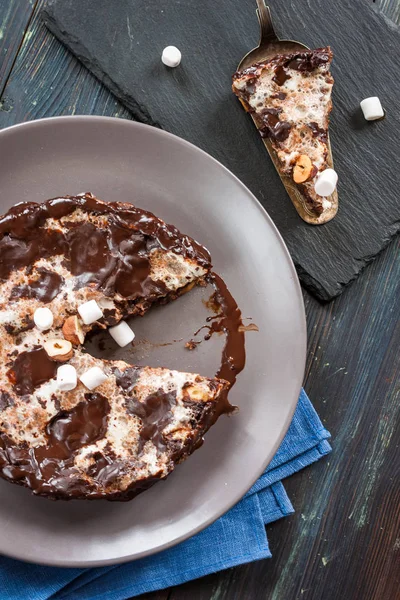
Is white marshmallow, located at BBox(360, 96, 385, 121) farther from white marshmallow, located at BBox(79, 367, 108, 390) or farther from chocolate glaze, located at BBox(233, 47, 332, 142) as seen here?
white marshmallow, located at BBox(79, 367, 108, 390)

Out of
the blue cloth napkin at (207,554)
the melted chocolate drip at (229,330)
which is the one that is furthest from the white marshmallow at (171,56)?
the blue cloth napkin at (207,554)

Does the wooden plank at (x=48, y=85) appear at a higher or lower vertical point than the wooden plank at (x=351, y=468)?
higher

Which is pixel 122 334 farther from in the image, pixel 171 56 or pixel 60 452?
pixel 171 56

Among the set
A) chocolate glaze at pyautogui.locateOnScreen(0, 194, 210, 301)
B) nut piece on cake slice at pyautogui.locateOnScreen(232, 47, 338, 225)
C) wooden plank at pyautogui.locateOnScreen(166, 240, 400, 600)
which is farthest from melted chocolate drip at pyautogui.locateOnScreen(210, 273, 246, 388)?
nut piece on cake slice at pyautogui.locateOnScreen(232, 47, 338, 225)

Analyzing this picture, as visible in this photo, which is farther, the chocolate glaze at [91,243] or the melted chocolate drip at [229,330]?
the melted chocolate drip at [229,330]

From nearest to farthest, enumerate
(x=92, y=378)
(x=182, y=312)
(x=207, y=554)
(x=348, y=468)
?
(x=92, y=378) → (x=182, y=312) → (x=207, y=554) → (x=348, y=468)

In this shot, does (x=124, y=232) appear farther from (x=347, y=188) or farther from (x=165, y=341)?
(x=347, y=188)

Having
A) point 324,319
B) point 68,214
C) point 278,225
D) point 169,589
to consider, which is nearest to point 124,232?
point 68,214

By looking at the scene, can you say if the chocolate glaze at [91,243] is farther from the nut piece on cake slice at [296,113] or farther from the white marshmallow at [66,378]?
the nut piece on cake slice at [296,113]

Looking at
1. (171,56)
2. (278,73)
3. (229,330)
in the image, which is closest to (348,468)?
(229,330)
